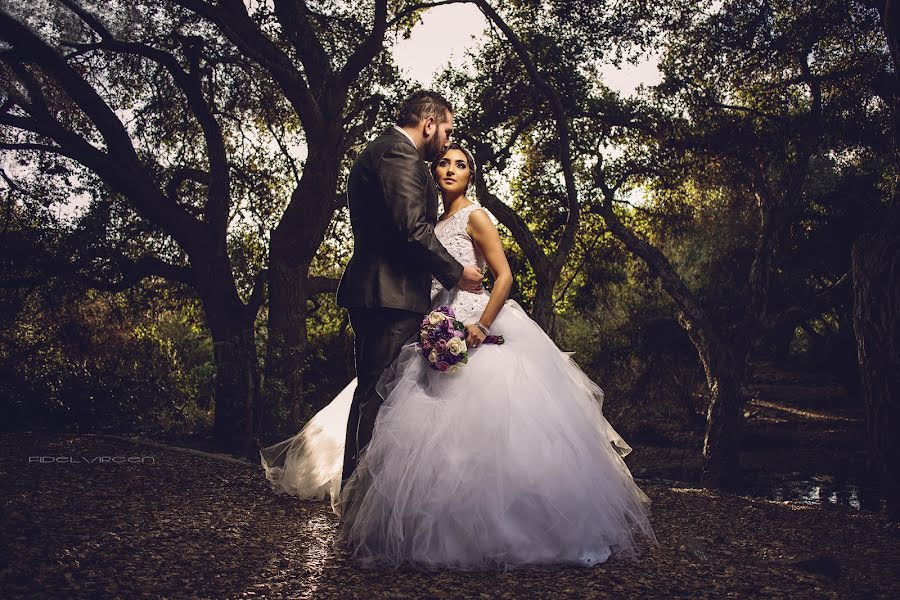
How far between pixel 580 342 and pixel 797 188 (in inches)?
282

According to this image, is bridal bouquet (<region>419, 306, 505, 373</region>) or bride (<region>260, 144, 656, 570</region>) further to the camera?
bridal bouquet (<region>419, 306, 505, 373</region>)

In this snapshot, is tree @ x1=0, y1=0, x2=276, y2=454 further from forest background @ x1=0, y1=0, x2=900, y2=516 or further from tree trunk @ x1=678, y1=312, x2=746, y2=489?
tree trunk @ x1=678, y1=312, x2=746, y2=489

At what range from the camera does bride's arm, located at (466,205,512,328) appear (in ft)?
12.5

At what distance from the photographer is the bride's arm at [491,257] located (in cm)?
381

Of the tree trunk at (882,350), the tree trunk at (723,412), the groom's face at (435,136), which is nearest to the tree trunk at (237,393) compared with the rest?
the groom's face at (435,136)

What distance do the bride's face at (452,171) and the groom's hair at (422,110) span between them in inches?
15.7

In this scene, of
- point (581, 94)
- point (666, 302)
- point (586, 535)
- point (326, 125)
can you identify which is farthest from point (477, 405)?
point (666, 302)

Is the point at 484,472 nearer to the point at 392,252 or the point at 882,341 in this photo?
the point at 392,252

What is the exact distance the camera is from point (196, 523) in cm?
407

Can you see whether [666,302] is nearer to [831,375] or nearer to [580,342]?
[580,342]

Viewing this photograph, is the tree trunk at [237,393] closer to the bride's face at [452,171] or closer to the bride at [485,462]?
the bride at [485,462]

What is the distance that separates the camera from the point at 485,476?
11.0 ft

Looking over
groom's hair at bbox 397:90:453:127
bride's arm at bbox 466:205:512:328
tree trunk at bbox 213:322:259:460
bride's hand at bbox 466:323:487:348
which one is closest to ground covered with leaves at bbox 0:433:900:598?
bride's hand at bbox 466:323:487:348

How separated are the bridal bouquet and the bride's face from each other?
0.90m
